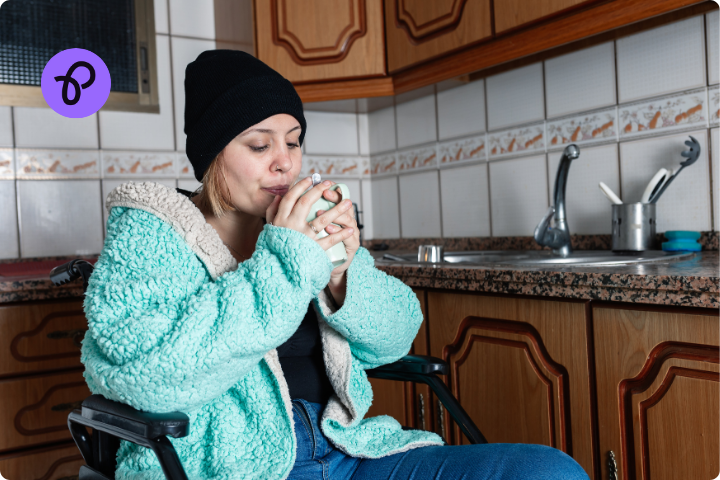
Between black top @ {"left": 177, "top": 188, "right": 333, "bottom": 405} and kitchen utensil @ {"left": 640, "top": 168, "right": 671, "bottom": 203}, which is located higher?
kitchen utensil @ {"left": 640, "top": 168, "right": 671, "bottom": 203}

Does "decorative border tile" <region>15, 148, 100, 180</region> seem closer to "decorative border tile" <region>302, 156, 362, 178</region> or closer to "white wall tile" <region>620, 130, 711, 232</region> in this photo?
"decorative border tile" <region>302, 156, 362, 178</region>

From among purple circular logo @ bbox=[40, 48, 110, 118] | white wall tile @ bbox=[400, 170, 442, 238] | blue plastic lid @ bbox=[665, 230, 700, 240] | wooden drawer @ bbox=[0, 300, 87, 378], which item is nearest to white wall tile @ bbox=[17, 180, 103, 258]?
purple circular logo @ bbox=[40, 48, 110, 118]

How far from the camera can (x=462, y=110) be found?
81.8 inches

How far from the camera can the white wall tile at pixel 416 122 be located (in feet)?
→ 7.25

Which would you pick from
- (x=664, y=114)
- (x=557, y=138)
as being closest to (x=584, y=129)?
(x=557, y=138)

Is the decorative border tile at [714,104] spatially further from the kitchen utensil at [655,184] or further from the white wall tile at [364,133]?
the white wall tile at [364,133]

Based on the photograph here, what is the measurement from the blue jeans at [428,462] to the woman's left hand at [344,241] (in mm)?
188

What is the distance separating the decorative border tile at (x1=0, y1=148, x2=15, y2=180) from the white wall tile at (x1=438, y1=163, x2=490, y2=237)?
1.46 meters

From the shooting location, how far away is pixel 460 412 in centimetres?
97

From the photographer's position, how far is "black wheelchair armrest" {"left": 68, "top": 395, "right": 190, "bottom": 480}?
69 cm

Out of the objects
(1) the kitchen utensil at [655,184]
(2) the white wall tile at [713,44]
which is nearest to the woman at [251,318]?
(1) the kitchen utensil at [655,184]

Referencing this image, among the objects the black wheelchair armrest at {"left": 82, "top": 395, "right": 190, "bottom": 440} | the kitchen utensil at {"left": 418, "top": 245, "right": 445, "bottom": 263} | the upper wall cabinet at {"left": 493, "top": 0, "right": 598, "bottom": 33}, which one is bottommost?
the black wheelchair armrest at {"left": 82, "top": 395, "right": 190, "bottom": 440}

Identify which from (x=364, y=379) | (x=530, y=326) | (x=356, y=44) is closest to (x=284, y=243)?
(x=364, y=379)

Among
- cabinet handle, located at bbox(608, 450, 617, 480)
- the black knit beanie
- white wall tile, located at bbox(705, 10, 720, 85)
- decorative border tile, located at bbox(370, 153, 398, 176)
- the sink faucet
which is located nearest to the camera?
the black knit beanie
